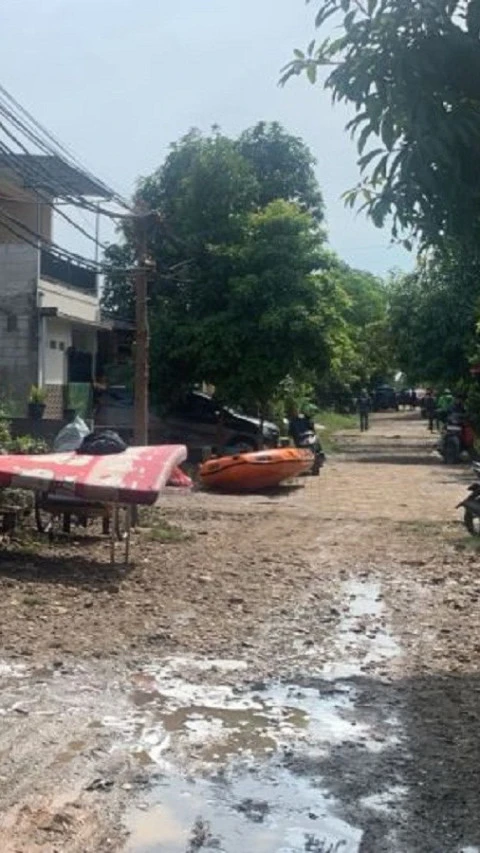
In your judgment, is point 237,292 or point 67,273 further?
point 67,273

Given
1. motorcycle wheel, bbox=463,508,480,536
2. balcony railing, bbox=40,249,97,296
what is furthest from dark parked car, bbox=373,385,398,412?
motorcycle wheel, bbox=463,508,480,536

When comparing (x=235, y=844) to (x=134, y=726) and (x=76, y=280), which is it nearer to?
(x=134, y=726)

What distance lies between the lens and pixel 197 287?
83.1 feet

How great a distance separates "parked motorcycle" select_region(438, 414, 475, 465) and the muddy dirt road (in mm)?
14549

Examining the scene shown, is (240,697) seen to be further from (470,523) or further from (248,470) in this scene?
(248,470)

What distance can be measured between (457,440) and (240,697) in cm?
2207

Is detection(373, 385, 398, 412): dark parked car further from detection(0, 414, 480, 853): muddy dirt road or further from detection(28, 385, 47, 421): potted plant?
detection(0, 414, 480, 853): muddy dirt road

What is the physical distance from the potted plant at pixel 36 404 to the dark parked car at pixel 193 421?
9.30 feet

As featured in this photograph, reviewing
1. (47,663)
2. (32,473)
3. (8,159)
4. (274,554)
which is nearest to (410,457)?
(8,159)

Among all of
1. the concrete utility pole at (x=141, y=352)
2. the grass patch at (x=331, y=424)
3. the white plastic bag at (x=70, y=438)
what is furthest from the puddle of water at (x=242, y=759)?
the grass patch at (x=331, y=424)

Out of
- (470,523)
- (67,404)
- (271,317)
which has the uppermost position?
(271,317)

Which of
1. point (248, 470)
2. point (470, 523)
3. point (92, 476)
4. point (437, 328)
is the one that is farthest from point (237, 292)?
point (92, 476)

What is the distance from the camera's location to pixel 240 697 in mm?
7301

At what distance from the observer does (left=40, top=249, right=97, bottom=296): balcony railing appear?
2630cm
